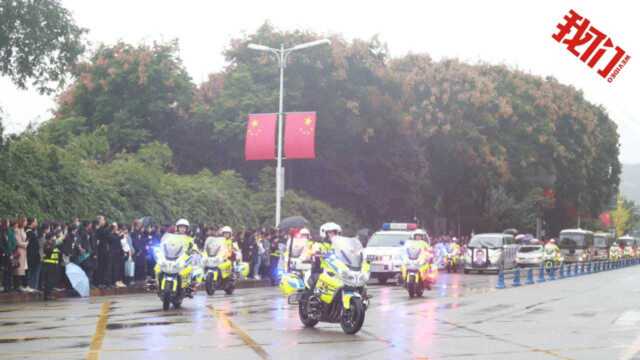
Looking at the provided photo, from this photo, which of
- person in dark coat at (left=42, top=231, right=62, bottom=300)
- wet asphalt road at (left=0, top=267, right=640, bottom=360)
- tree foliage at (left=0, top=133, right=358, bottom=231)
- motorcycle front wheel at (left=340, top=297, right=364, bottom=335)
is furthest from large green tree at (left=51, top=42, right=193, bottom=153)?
motorcycle front wheel at (left=340, top=297, right=364, bottom=335)

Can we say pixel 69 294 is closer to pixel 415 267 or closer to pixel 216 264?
pixel 216 264

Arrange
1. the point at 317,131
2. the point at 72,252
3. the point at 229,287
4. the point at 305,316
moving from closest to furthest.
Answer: the point at 305,316 → the point at 72,252 → the point at 229,287 → the point at 317,131

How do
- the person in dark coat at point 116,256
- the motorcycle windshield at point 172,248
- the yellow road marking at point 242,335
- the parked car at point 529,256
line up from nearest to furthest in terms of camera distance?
the yellow road marking at point 242,335, the motorcycle windshield at point 172,248, the person in dark coat at point 116,256, the parked car at point 529,256

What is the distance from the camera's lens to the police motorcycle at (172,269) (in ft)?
66.6

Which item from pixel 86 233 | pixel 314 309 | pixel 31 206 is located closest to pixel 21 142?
pixel 31 206

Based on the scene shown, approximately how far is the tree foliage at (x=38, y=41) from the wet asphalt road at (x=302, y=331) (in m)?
7.38

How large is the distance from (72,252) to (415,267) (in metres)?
8.85

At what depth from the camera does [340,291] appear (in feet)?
53.0

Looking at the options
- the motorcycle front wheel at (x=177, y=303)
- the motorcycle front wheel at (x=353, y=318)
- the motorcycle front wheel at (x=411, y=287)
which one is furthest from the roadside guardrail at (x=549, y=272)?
the motorcycle front wheel at (x=353, y=318)

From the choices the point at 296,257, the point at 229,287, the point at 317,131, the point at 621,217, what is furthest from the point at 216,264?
the point at 621,217

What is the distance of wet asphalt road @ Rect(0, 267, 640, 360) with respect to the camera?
42.9ft

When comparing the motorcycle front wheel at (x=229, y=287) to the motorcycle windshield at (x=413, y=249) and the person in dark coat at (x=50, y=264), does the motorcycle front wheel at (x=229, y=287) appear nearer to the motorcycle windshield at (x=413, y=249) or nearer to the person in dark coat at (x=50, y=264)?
the motorcycle windshield at (x=413, y=249)

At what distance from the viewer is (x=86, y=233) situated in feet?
82.7

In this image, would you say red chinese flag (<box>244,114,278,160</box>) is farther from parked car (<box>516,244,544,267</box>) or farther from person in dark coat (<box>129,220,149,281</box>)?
parked car (<box>516,244,544,267</box>)
